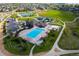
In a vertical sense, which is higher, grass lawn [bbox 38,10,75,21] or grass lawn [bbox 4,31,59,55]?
grass lawn [bbox 38,10,75,21]

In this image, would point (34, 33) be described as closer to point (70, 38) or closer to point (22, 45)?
point (22, 45)

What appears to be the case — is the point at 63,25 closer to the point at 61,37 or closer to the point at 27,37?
the point at 61,37

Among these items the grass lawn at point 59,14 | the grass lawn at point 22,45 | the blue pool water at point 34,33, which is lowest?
the grass lawn at point 22,45

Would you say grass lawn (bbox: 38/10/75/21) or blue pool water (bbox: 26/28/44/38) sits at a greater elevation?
grass lawn (bbox: 38/10/75/21)

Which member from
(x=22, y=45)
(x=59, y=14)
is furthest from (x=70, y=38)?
(x=22, y=45)

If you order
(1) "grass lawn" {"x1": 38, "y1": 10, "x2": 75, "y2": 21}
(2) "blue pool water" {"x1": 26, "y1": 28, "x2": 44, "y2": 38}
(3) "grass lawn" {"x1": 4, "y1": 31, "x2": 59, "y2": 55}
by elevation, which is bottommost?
(3) "grass lawn" {"x1": 4, "y1": 31, "x2": 59, "y2": 55}
